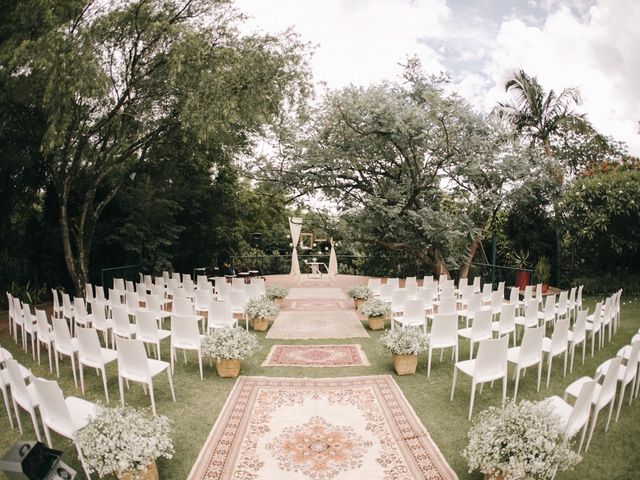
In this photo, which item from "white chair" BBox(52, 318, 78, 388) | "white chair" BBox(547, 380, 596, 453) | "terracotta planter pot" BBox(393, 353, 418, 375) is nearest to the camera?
"white chair" BBox(547, 380, 596, 453)

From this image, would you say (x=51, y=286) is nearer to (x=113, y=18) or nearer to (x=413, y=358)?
(x=113, y=18)

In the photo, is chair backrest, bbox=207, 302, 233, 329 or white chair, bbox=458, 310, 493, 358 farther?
chair backrest, bbox=207, 302, 233, 329

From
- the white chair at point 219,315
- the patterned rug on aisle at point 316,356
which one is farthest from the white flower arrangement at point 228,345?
the white chair at point 219,315

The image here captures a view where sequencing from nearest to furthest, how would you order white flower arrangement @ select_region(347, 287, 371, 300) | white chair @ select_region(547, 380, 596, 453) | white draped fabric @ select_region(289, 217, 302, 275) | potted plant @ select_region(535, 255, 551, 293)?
white chair @ select_region(547, 380, 596, 453)
white flower arrangement @ select_region(347, 287, 371, 300)
potted plant @ select_region(535, 255, 551, 293)
white draped fabric @ select_region(289, 217, 302, 275)

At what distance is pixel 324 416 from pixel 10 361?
10.5 ft

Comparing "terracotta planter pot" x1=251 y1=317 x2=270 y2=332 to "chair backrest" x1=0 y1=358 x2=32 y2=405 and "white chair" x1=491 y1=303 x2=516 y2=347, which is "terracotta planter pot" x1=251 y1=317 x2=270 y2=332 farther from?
"chair backrest" x1=0 y1=358 x2=32 y2=405

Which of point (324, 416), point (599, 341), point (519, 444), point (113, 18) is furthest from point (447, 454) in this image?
point (113, 18)

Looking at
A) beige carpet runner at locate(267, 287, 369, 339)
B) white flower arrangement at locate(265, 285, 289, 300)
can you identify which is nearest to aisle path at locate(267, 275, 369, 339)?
beige carpet runner at locate(267, 287, 369, 339)

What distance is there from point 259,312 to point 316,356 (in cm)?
215

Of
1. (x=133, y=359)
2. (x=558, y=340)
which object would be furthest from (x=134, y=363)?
(x=558, y=340)

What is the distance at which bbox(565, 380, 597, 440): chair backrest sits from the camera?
11.1 ft

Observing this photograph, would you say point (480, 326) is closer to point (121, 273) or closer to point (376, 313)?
point (376, 313)

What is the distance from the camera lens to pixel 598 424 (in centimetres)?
446

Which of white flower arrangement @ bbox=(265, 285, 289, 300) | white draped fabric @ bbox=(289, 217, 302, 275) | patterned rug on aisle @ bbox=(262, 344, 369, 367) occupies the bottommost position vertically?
patterned rug on aisle @ bbox=(262, 344, 369, 367)
